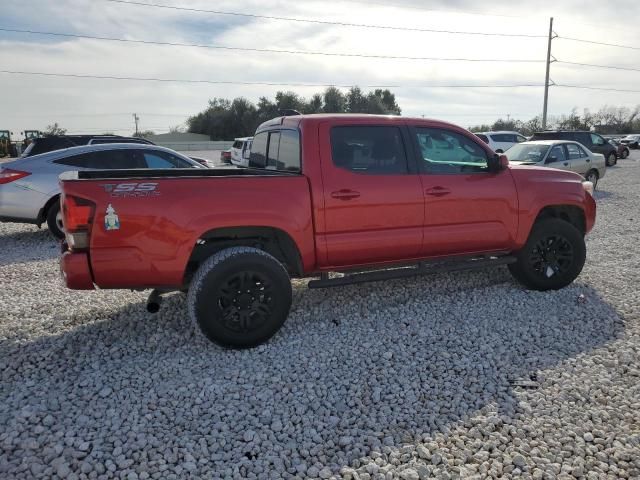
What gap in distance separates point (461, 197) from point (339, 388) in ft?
8.05

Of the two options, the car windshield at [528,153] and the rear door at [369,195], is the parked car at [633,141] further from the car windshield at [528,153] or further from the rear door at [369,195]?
the rear door at [369,195]

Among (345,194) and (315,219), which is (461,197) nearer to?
(345,194)

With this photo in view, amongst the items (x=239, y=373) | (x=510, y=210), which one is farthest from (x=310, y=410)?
(x=510, y=210)

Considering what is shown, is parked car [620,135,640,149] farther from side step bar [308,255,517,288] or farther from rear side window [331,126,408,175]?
rear side window [331,126,408,175]

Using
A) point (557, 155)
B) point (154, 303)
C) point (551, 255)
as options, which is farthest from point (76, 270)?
point (557, 155)

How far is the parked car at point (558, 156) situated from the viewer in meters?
13.6

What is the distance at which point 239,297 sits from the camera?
423cm

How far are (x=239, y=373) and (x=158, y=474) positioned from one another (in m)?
1.18

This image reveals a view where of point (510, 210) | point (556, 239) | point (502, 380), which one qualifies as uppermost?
point (510, 210)

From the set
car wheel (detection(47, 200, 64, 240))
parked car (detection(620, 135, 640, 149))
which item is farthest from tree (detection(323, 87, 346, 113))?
car wheel (detection(47, 200, 64, 240))

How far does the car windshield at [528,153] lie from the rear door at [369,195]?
9851 mm

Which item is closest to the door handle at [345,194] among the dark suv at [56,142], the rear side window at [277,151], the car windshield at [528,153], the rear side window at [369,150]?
the rear side window at [369,150]

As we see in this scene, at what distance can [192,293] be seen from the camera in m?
4.11

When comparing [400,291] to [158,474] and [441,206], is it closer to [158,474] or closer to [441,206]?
[441,206]
